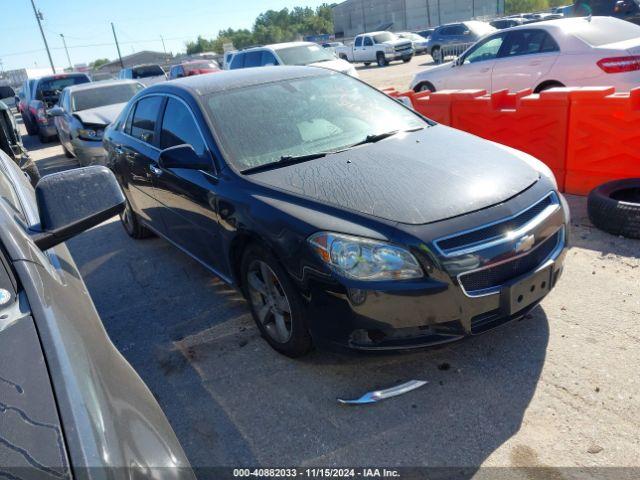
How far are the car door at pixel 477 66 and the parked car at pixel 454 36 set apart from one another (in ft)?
47.0

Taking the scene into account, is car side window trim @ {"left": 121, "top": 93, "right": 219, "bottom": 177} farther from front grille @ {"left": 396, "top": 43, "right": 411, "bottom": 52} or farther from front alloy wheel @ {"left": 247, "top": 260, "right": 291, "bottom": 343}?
front grille @ {"left": 396, "top": 43, "right": 411, "bottom": 52}

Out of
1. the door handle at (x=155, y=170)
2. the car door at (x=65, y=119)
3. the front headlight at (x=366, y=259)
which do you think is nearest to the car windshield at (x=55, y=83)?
the car door at (x=65, y=119)

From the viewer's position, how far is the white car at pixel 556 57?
6930 millimetres

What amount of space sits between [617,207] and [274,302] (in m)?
3.01

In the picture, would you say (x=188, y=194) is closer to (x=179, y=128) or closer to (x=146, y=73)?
(x=179, y=128)

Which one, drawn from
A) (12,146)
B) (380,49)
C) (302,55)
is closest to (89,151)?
(12,146)

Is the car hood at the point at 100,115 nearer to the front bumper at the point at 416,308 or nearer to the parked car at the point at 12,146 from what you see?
the parked car at the point at 12,146

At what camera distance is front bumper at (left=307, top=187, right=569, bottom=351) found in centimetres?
261

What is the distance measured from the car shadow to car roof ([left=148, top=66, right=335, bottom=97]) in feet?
5.58

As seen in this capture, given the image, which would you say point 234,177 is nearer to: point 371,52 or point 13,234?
point 13,234

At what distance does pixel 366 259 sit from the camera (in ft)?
8.71

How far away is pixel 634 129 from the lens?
487 cm

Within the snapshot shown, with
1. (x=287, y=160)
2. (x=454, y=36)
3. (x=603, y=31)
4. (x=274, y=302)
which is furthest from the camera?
(x=454, y=36)

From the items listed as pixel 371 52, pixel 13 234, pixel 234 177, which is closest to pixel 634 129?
pixel 234 177
